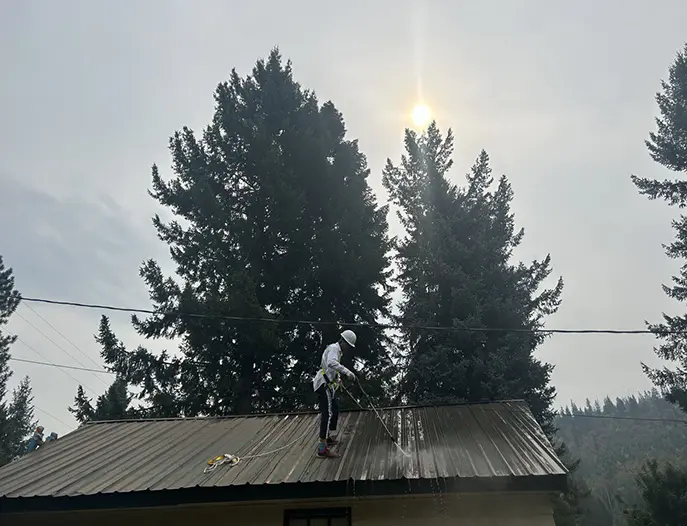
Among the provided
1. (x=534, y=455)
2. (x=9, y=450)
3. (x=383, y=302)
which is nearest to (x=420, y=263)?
(x=383, y=302)

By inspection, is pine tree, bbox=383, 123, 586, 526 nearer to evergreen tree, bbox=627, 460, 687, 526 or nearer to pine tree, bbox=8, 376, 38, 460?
evergreen tree, bbox=627, 460, 687, 526

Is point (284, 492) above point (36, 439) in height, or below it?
below

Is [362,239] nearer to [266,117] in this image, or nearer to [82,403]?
[266,117]

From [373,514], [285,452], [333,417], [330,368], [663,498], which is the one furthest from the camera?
[663,498]

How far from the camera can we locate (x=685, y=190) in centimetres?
1491

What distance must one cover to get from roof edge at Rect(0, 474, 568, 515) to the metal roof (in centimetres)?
6

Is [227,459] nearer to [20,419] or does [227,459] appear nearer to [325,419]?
[325,419]

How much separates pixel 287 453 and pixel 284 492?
1.22 m

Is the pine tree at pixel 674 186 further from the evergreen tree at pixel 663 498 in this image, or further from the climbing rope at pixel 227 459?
the climbing rope at pixel 227 459

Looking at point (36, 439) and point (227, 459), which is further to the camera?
point (36, 439)

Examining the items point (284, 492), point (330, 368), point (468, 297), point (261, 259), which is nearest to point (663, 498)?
point (468, 297)

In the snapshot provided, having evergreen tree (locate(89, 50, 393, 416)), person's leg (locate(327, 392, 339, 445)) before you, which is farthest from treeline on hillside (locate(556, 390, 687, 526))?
person's leg (locate(327, 392, 339, 445))

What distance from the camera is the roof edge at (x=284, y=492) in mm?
4770

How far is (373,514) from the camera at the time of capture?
5.30m
